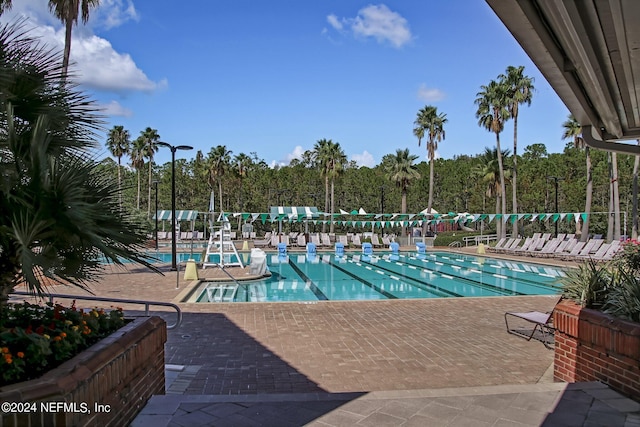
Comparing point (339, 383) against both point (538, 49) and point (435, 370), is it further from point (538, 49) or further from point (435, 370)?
point (538, 49)

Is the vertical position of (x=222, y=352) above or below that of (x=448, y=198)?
below

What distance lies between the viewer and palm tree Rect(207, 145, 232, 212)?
Result: 4367 centimetres

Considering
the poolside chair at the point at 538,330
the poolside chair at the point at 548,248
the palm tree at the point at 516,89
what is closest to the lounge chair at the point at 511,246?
the poolside chair at the point at 548,248

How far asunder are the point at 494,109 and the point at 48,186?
3500 centimetres

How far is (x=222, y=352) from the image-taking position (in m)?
6.05

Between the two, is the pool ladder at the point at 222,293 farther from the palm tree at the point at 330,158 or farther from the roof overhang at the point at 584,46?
the palm tree at the point at 330,158

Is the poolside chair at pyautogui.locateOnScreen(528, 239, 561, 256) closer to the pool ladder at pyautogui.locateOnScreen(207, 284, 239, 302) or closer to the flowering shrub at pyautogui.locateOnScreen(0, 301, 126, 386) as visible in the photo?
the pool ladder at pyautogui.locateOnScreen(207, 284, 239, 302)

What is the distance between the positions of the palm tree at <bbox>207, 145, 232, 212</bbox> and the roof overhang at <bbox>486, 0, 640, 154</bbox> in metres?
40.3

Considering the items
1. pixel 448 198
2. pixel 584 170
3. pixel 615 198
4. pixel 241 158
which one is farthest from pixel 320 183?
pixel 615 198

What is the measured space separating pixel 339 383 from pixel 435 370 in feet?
4.12

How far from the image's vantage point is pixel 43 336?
8.96 feet

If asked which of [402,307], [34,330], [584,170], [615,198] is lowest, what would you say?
[402,307]

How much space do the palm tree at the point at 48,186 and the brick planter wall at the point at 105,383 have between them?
1.61 feet

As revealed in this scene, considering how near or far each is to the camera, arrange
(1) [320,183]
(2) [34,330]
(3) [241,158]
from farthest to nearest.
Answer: (1) [320,183]
(3) [241,158]
(2) [34,330]
